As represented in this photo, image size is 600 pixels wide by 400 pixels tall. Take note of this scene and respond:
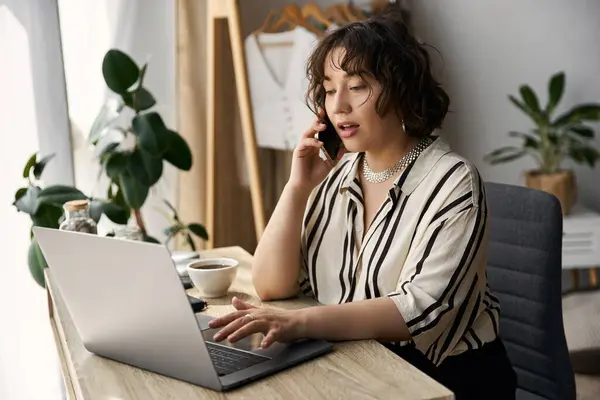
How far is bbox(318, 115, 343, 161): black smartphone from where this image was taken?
160 centimetres

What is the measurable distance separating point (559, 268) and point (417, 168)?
403 millimetres

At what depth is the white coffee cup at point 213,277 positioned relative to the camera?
1.49 metres

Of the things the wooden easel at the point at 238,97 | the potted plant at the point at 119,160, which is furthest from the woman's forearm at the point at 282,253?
the wooden easel at the point at 238,97

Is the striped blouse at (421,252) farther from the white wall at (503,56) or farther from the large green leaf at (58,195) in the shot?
the white wall at (503,56)

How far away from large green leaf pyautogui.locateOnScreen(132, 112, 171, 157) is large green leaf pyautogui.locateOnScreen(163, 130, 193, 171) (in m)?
0.04

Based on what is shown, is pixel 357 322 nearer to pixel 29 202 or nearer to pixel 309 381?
pixel 309 381

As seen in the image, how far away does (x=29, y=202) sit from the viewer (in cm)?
226

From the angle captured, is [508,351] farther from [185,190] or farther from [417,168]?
[185,190]

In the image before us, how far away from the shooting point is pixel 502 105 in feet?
11.4

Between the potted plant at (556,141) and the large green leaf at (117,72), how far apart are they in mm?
1620

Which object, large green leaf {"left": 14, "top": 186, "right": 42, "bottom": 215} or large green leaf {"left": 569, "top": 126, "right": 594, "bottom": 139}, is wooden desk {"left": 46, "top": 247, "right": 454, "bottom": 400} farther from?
large green leaf {"left": 569, "top": 126, "right": 594, "bottom": 139}

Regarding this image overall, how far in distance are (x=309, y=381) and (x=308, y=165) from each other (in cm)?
60

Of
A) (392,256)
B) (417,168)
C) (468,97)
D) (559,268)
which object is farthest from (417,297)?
(468,97)

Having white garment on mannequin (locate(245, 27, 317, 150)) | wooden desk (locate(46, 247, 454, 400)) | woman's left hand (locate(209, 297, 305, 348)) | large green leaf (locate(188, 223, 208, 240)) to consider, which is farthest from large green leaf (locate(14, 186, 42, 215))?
woman's left hand (locate(209, 297, 305, 348))
